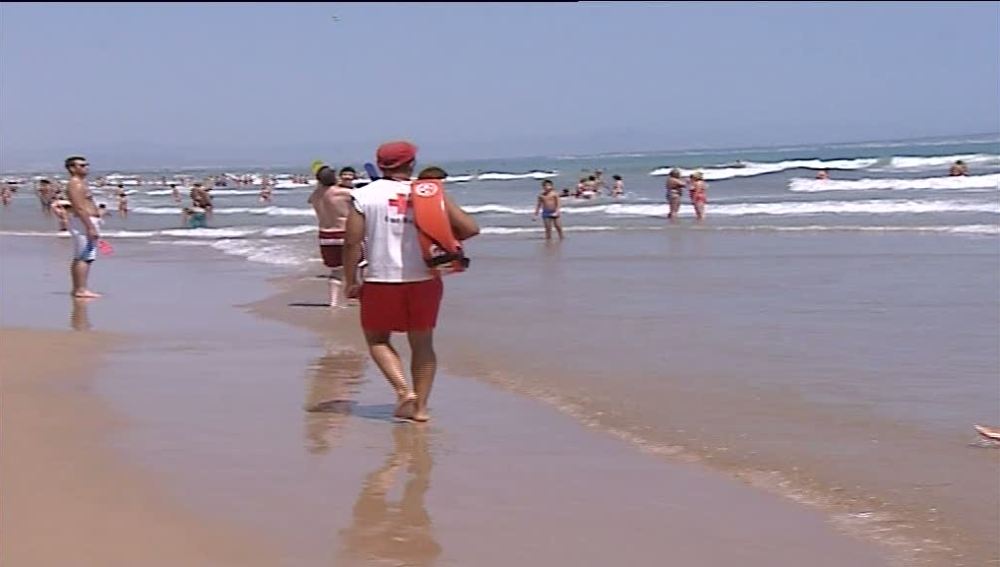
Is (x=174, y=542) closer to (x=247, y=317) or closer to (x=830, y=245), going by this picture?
(x=247, y=317)

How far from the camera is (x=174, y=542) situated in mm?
4098

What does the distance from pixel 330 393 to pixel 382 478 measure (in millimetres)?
1979

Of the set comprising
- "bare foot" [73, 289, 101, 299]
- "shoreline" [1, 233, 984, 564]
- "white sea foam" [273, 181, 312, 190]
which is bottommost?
"white sea foam" [273, 181, 312, 190]

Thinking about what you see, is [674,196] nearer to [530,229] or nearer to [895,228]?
[530,229]

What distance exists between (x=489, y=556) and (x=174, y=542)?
1048 mm

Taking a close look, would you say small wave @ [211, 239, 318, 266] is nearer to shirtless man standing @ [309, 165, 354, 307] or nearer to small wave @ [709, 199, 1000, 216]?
shirtless man standing @ [309, 165, 354, 307]

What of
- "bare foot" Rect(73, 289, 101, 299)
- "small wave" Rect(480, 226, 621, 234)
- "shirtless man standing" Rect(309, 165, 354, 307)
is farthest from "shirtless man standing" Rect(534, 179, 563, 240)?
"bare foot" Rect(73, 289, 101, 299)

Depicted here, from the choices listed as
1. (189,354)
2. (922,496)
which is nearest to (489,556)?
(922,496)

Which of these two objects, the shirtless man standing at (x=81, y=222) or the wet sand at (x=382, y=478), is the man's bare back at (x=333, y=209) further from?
the wet sand at (x=382, y=478)

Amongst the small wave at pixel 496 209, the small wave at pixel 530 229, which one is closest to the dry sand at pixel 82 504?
the small wave at pixel 530 229

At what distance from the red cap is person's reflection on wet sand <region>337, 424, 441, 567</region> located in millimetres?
1389

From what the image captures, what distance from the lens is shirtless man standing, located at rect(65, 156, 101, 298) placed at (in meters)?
11.2

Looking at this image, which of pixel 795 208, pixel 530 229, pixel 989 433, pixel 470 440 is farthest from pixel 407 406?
pixel 795 208

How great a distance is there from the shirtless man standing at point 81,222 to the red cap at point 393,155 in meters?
6.10
